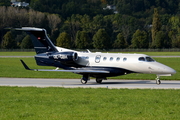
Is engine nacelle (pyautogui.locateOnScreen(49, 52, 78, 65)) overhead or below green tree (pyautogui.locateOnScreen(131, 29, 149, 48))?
overhead

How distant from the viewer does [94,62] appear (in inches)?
1314

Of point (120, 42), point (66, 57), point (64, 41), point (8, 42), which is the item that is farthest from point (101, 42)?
point (66, 57)

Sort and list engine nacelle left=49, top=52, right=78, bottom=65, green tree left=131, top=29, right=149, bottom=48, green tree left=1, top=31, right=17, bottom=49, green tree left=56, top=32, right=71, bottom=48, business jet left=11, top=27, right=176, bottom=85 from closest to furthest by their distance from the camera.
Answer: business jet left=11, top=27, right=176, bottom=85, engine nacelle left=49, top=52, right=78, bottom=65, green tree left=1, top=31, right=17, bottom=49, green tree left=56, top=32, right=71, bottom=48, green tree left=131, top=29, right=149, bottom=48

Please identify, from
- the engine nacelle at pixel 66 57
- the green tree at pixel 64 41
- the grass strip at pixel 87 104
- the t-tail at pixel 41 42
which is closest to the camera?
the grass strip at pixel 87 104

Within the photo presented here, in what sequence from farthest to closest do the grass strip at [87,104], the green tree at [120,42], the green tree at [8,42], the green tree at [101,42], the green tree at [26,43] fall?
the green tree at [120,42] → the green tree at [101,42] → the green tree at [8,42] → the green tree at [26,43] → the grass strip at [87,104]

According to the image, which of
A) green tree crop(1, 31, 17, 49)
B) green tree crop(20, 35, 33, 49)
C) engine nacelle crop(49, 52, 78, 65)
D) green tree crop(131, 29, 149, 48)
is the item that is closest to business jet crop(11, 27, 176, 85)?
engine nacelle crop(49, 52, 78, 65)

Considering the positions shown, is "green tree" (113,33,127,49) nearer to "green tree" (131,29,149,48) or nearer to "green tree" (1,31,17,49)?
"green tree" (131,29,149,48)

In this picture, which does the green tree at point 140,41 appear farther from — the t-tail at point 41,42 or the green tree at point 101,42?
the t-tail at point 41,42

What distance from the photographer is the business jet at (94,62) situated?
3203cm

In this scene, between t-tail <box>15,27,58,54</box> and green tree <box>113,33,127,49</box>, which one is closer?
t-tail <box>15,27,58,54</box>

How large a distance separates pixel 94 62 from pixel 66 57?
2.09 m

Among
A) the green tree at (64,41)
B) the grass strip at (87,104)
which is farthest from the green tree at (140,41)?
the grass strip at (87,104)

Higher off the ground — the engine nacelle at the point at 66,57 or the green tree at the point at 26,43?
the engine nacelle at the point at 66,57

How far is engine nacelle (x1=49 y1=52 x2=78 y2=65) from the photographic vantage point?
33344 millimetres
